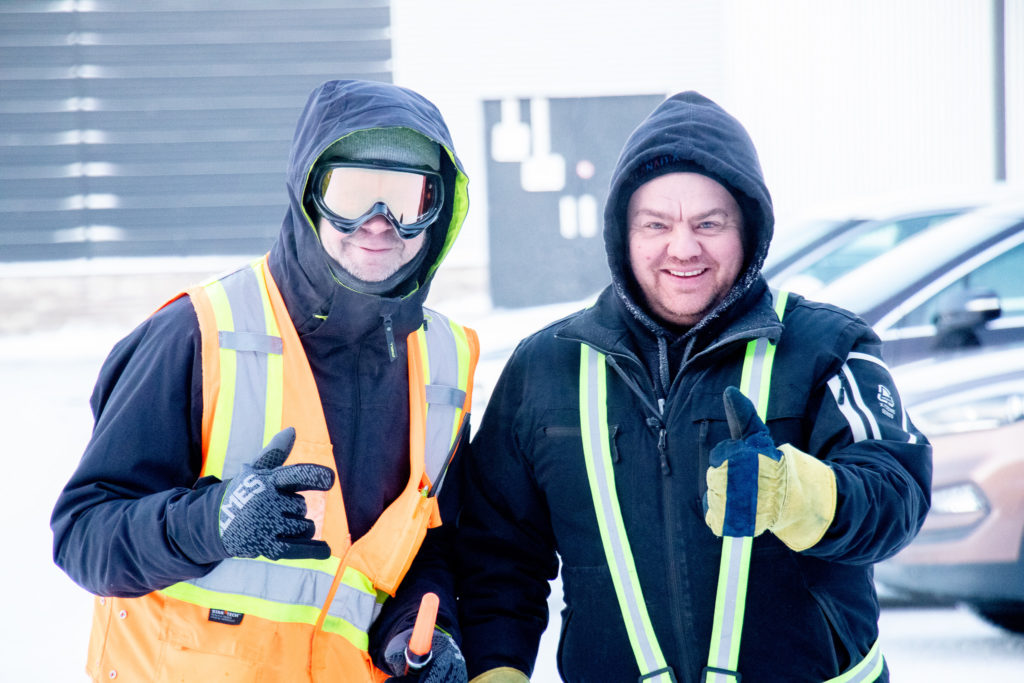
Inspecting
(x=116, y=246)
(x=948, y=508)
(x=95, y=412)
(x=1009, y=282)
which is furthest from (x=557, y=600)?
(x=116, y=246)

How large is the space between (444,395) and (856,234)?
2.81m

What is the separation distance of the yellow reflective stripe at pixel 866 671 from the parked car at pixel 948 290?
1.92 meters

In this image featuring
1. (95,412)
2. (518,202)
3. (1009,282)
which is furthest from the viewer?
(518,202)

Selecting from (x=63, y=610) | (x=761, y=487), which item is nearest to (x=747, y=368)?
(x=761, y=487)

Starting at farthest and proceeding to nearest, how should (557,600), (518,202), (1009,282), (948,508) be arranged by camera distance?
(518,202) < (557,600) < (1009,282) < (948,508)

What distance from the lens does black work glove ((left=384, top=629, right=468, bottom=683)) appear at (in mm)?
1826

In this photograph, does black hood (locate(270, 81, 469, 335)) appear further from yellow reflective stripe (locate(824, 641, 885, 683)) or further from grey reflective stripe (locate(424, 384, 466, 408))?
yellow reflective stripe (locate(824, 641, 885, 683))

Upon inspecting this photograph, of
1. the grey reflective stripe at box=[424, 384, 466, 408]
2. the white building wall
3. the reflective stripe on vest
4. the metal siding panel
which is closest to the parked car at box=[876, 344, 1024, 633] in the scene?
the grey reflective stripe at box=[424, 384, 466, 408]

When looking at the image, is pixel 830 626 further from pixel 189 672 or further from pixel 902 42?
pixel 902 42

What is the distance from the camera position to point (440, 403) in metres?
2.04

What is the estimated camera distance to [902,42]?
39.3 ft

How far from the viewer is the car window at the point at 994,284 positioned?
358 centimetres

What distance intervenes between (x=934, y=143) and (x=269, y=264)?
11.6 meters

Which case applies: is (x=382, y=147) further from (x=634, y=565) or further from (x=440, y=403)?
(x=634, y=565)
